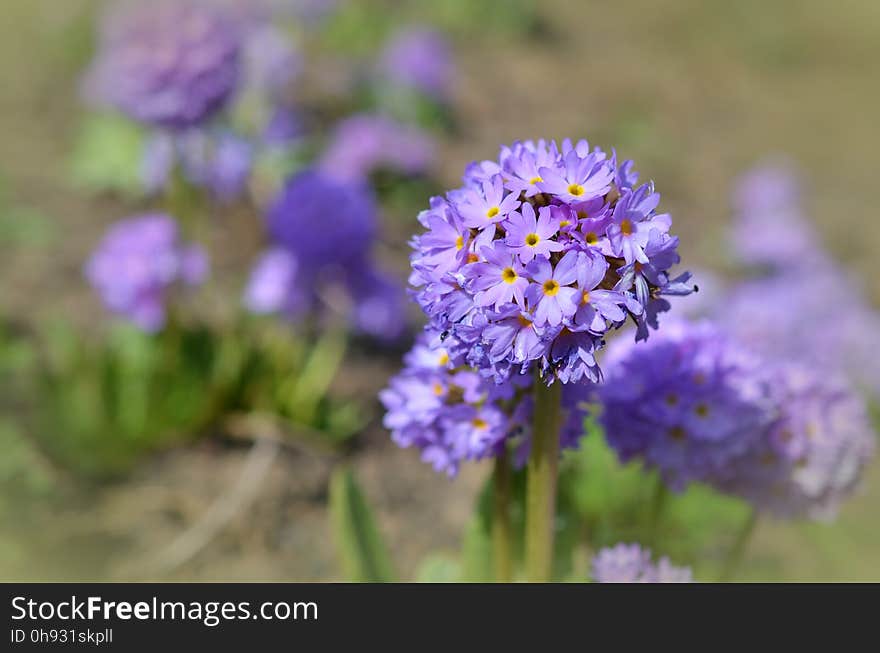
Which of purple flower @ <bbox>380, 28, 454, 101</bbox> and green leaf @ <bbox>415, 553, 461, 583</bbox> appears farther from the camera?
purple flower @ <bbox>380, 28, 454, 101</bbox>

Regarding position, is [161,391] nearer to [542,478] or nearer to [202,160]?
[202,160]

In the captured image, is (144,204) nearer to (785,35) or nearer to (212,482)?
(212,482)

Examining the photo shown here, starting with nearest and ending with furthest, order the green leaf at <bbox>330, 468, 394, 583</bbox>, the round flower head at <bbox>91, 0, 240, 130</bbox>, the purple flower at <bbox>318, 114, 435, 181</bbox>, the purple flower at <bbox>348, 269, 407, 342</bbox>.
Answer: the green leaf at <bbox>330, 468, 394, 583</bbox> → the round flower head at <bbox>91, 0, 240, 130</bbox> → the purple flower at <bbox>348, 269, 407, 342</bbox> → the purple flower at <bbox>318, 114, 435, 181</bbox>

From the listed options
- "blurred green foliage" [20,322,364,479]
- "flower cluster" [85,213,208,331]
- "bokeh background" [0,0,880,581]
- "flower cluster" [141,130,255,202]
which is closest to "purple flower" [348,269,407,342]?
"blurred green foliage" [20,322,364,479]

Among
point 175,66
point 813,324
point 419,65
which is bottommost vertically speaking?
point 813,324

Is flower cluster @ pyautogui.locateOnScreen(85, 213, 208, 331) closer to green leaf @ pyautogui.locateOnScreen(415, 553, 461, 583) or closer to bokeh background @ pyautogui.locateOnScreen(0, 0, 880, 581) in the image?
bokeh background @ pyautogui.locateOnScreen(0, 0, 880, 581)

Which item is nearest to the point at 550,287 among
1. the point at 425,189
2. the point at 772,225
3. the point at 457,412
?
the point at 457,412
